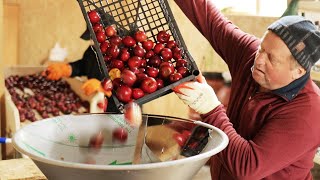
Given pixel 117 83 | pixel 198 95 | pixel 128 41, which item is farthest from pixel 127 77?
pixel 198 95

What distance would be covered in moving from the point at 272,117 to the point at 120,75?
558 mm

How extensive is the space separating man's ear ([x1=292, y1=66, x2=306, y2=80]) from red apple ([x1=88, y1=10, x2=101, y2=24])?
0.68m

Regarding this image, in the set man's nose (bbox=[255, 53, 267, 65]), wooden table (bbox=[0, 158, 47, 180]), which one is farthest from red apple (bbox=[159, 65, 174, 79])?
wooden table (bbox=[0, 158, 47, 180])

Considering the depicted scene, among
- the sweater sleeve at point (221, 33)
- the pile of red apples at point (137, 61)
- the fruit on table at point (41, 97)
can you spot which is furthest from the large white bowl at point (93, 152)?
the fruit on table at point (41, 97)

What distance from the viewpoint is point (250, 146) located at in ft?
4.71

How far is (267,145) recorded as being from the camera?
1.42m

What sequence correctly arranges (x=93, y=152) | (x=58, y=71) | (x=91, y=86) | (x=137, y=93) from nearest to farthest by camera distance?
1. (x=93, y=152)
2. (x=137, y=93)
3. (x=91, y=86)
4. (x=58, y=71)

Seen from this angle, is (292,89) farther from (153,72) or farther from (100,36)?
(100,36)

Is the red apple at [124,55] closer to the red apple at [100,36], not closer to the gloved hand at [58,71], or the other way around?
the red apple at [100,36]

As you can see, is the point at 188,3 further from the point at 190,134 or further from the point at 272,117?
the point at 190,134

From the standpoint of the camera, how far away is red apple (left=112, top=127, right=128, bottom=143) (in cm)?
118

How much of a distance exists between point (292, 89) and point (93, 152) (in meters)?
0.73

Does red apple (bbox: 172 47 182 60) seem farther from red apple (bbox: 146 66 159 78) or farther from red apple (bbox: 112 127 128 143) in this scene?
red apple (bbox: 112 127 128 143)

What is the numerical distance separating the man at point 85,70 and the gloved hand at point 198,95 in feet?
6.71
